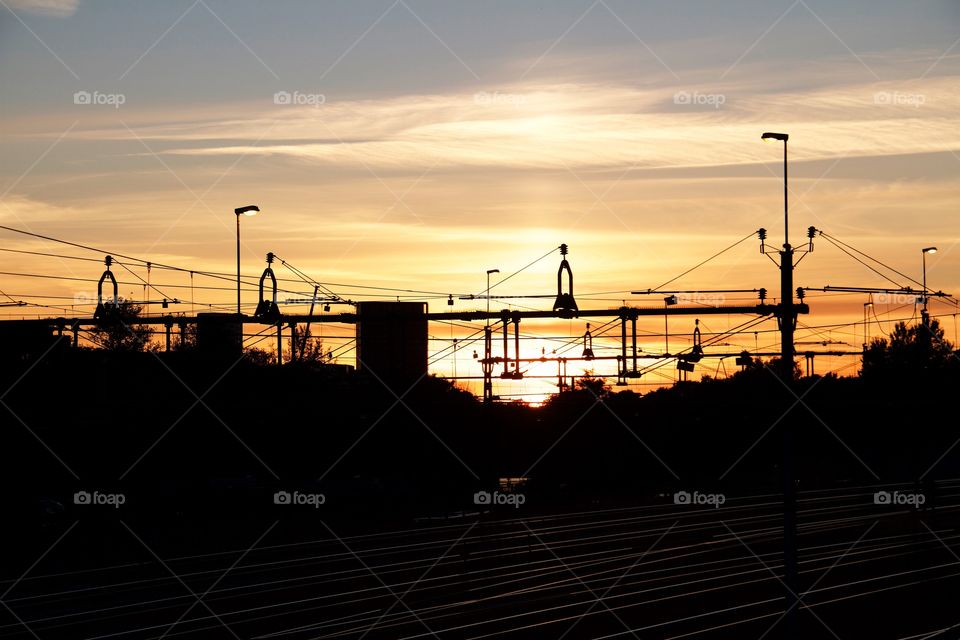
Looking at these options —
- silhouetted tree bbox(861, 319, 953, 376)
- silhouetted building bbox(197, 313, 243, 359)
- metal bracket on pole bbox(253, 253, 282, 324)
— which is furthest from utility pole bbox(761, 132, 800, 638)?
silhouetted tree bbox(861, 319, 953, 376)

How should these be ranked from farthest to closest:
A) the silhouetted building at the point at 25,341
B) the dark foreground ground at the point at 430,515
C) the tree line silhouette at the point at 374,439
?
the silhouetted building at the point at 25,341 < the tree line silhouette at the point at 374,439 < the dark foreground ground at the point at 430,515

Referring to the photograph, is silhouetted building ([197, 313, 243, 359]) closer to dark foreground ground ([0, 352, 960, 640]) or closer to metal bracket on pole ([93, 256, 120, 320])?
dark foreground ground ([0, 352, 960, 640])

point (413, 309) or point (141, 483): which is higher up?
point (413, 309)

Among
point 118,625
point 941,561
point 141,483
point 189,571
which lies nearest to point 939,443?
point 941,561

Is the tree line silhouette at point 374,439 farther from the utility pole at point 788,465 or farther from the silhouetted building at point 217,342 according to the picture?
the utility pole at point 788,465

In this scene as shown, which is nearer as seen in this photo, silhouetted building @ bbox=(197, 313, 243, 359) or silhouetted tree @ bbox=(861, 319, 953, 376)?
silhouetted building @ bbox=(197, 313, 243, 359)

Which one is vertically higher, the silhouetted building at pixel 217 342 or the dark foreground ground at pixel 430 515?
the silhouetted building at pixel 217 342

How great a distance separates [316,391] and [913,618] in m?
40.7

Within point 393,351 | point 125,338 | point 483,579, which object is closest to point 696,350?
point 483,579

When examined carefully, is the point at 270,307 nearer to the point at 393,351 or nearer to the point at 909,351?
the point at 393,351

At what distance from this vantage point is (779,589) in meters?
33.4

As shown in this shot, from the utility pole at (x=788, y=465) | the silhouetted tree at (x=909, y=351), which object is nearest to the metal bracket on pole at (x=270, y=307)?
the utility pole at (x=788, y=465)

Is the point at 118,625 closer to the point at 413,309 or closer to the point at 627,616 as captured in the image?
the point at 627,616

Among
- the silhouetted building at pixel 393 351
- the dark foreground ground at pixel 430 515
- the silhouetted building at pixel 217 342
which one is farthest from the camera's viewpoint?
the silhouetted building at pixel 217 342
